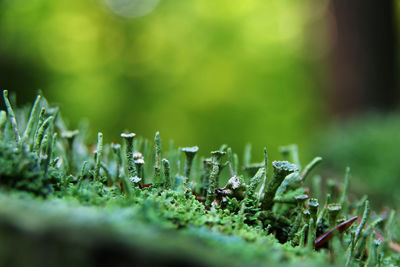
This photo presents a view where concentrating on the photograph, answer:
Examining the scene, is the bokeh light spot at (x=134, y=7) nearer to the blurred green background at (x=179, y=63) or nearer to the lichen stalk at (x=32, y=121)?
the blurred green background at (x=179, y=63)

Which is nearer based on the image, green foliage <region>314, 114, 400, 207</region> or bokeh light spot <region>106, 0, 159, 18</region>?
green foliage <region>314, 114, 400, 207</region>

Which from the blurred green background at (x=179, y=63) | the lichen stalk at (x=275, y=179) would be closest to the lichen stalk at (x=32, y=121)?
the lichen stalk at (x=275, y=179)

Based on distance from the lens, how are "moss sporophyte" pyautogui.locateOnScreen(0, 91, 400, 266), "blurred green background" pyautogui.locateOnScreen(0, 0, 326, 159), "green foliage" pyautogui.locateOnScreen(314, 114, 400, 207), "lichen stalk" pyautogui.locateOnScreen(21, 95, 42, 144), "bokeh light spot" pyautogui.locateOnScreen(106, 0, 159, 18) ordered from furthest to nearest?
"bokeh light spot" pyautogui.locateOnScreen(106, 0, 159, 18), "blurred green background" pyautogui.locateOnScreen(0, 0, 326, 159), "green foliage" pyautogui.locateOnScreen(314, 114, 400, 207), "lichen stalk" pyautogui.locateOnScreen(21, 95, 42, 144), "moss sporophyte" pyautogui.locateOnScreen(0, 91, 400, 266)

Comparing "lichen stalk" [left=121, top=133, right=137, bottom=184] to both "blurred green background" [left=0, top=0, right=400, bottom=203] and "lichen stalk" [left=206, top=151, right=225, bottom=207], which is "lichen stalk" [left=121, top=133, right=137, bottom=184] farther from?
"blurred green background" [left=0, top=0, right=400, bottom=203]

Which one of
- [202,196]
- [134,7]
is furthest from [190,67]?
[202,196]

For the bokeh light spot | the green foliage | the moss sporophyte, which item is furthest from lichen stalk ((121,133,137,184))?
the bokeh light spot

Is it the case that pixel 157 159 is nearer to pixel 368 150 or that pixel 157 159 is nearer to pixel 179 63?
pixel 368 150
